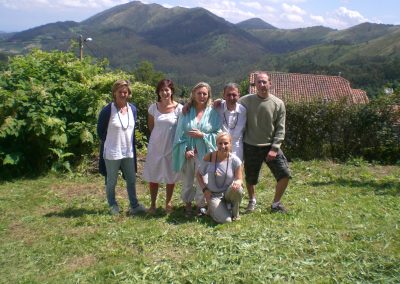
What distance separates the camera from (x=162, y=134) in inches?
215

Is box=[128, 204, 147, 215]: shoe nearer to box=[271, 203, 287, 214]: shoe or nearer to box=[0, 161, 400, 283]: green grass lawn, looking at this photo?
box=[0, 161, 400, 283]: green grass lawn

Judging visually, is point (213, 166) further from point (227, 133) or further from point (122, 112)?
point (122, 112)

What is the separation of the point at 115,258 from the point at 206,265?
0.96 metres

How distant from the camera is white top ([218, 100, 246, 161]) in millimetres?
5395

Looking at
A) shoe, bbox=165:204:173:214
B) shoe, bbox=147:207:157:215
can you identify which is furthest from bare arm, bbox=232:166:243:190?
shoe, bbox=147:207:157:215

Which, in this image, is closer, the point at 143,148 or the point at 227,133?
the point at 227,133

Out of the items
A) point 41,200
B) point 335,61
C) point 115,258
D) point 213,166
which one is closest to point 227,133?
point 213,166

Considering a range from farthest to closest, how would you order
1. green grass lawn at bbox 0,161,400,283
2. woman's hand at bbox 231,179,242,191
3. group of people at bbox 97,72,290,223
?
group of people at bbox 97,72,290,223, woman's hand at bbox 231,179,242,191, green grass lawn at bbox 0,161,400,283

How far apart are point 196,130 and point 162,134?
0.49 meters

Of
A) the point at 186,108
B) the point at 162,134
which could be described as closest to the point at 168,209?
the point at 162,134

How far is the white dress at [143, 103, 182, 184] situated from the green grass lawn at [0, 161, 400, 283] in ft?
1.82

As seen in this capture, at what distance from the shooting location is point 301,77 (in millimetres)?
51531

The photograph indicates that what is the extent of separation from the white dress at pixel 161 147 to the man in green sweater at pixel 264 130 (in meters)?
0.93

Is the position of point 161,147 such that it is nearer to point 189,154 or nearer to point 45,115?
point 189,154
